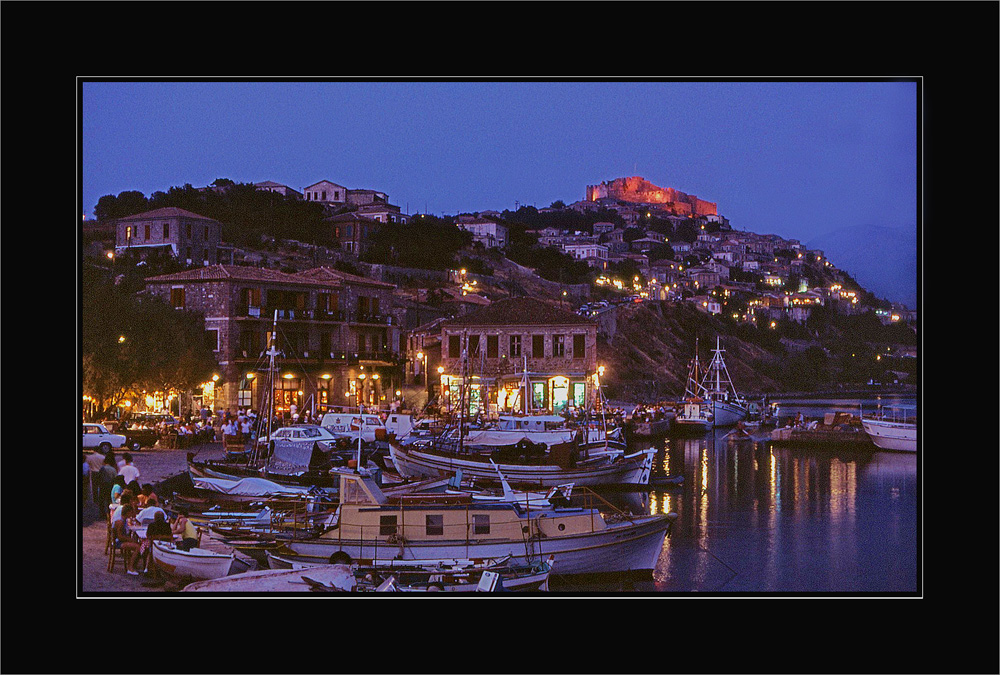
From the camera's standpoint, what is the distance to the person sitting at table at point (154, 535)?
6.55 m

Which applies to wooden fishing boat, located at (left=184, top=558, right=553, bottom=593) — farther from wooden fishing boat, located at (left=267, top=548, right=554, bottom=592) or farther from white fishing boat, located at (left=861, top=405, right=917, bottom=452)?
white fishing boat, located at (left=861, top=405, right=917, bottom=452)

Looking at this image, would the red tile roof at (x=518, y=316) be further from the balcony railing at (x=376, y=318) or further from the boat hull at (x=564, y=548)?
the boat hull at (x=564, y=548)

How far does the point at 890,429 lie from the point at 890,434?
10cm

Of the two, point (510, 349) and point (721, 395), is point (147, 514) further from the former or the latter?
point (721, 395)

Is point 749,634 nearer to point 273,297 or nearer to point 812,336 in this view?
point 273,297

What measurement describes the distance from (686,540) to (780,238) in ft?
11.5

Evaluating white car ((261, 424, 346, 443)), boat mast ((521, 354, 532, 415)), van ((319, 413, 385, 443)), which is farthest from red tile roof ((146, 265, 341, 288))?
boat mast ((521, 354, 532, 415))

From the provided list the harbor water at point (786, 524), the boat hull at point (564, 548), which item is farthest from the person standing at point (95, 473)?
the harbor water at point (786, 524)

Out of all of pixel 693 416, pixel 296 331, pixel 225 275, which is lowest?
pixel 693 416

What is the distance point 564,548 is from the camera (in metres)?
7.60

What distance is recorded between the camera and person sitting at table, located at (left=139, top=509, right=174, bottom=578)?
6551mm

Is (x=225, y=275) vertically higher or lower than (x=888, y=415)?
higher

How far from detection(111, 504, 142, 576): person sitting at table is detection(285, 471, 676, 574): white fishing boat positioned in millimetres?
1169

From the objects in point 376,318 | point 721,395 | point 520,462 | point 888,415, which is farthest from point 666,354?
point 520,462
